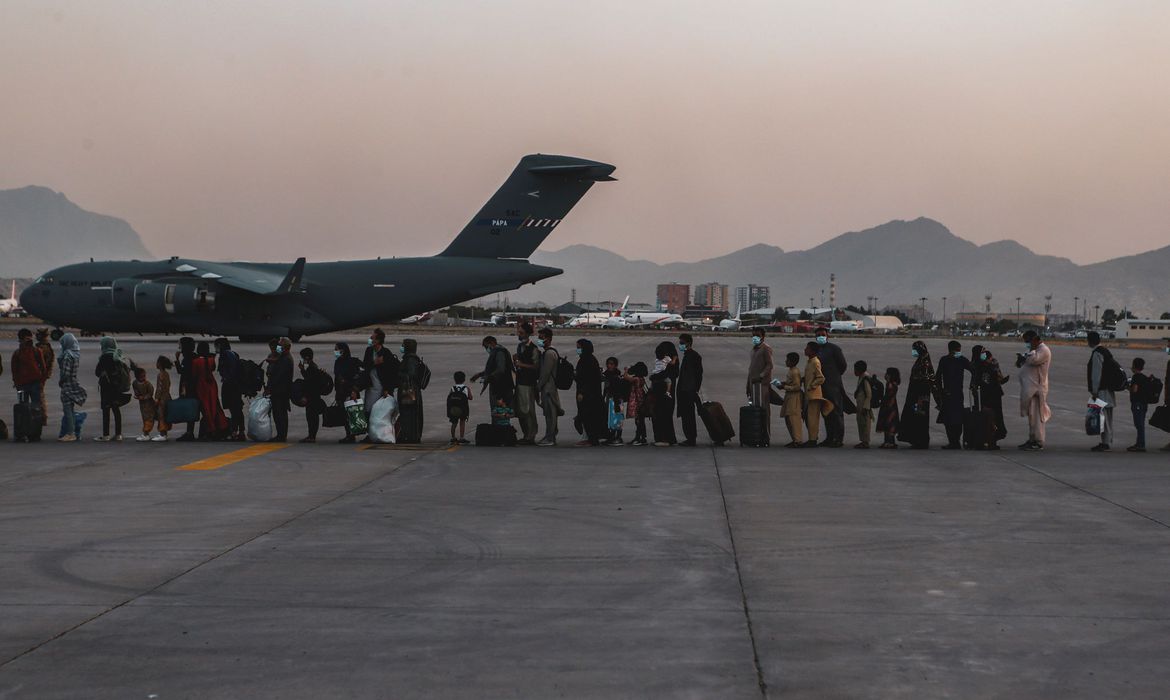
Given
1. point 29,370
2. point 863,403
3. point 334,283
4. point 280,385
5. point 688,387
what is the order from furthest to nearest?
point 334,283, point 280,385, point 29,370, point 688,387, point 863,403

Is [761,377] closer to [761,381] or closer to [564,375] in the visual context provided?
[761,381]

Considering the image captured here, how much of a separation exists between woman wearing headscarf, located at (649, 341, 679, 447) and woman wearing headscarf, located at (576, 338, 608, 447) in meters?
0.85

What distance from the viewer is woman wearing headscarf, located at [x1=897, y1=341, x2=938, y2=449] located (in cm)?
1720

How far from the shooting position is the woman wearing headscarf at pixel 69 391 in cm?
1759

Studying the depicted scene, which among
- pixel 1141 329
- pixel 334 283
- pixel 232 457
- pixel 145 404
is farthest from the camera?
pixel 1141 329

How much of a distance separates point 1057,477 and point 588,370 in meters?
6.93

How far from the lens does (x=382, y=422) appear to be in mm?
17578

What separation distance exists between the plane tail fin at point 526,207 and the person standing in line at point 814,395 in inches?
1210

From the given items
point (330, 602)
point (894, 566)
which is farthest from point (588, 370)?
point (330, 602)

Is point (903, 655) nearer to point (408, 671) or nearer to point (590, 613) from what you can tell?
point (590, 613)

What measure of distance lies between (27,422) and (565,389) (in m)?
8.43

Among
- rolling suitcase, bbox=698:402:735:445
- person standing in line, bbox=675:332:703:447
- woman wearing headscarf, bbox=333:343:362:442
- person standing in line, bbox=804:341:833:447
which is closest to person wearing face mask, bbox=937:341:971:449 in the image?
person standing in line, bbox=804:341:833:447

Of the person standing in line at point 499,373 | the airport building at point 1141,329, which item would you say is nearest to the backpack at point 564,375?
the person standing in line at point 499,373

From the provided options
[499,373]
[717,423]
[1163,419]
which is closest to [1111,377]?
[1163,419]
